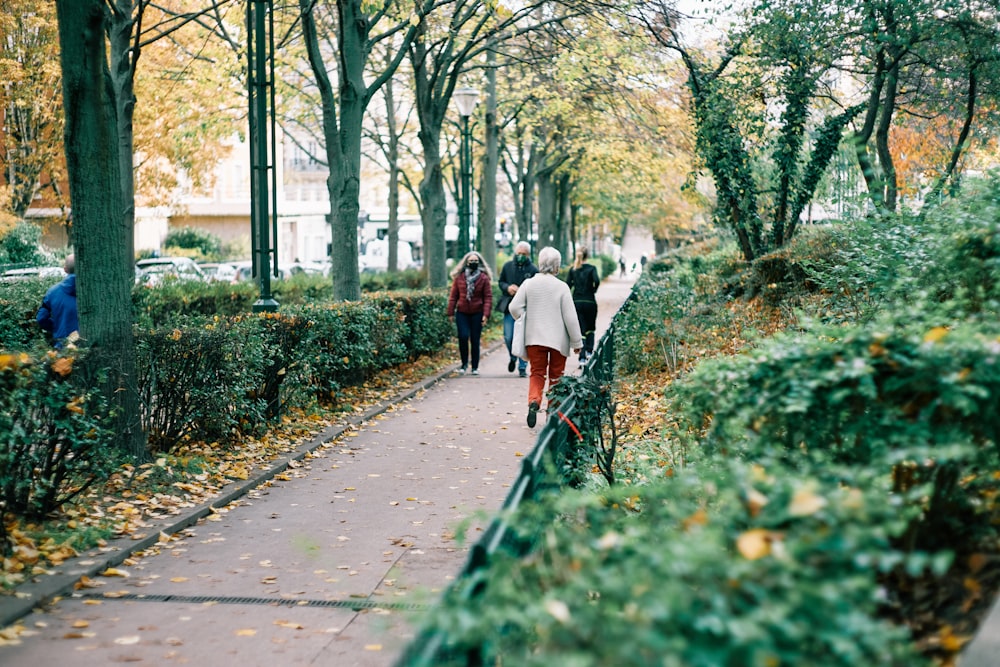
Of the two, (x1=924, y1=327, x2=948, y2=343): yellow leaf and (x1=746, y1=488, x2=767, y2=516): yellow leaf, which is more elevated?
(x1=924, y1=327, x2=948, y2=343): yellow leaf

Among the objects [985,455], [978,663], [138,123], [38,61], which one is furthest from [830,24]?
[38,61]

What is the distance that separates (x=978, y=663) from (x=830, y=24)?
13968 mm

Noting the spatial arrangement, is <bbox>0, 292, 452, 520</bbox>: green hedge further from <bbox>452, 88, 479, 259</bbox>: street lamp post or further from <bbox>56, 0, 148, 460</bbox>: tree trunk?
<bbox>452, 88, 479, 259</bbox>: street lamp post

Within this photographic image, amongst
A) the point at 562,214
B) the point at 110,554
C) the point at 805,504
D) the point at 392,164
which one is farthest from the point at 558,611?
the point at 562,214

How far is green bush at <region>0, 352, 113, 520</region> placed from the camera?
6074 mm

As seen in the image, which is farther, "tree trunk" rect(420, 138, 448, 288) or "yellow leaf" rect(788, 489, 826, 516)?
"tree trunk" rect(420, 138, 448, 288)

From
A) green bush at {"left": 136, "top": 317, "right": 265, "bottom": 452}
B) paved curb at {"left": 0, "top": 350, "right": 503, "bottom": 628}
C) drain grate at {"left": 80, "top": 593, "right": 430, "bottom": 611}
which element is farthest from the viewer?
green bush at {"left": 136, "top": 317, "right": 265, "bottom": 452}

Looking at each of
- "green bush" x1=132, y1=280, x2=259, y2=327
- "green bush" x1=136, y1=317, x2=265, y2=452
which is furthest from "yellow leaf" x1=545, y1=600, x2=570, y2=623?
"green bush" x1=132, y1=280, x2=259, y2=327

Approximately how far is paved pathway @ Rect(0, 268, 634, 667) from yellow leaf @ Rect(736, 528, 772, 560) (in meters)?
0.79

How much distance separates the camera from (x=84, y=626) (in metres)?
5.22

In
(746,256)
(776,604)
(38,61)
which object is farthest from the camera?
(38,61)

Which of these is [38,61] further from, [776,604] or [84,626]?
[776,604]

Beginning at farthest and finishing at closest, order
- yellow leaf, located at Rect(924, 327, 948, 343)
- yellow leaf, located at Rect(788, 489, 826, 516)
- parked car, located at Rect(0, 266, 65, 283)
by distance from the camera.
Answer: parked car, located at Rect(0, 266, 65, 283)
yellow leaf, located at Rect(924, 327, 948, 343)
yellow leaf, located at Rect(788, 489, 826, 516)

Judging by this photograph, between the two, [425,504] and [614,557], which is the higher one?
[614,557]
